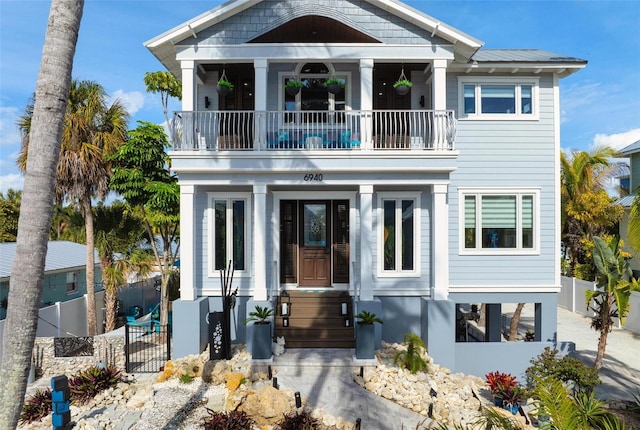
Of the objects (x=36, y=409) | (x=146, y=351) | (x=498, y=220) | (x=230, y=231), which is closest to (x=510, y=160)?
(x=498, y=220)

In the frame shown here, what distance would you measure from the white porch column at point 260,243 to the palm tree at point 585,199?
16.9 metres

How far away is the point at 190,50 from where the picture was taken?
32.0ft

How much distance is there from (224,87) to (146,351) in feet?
26.2

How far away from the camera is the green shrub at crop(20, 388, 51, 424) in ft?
24.5

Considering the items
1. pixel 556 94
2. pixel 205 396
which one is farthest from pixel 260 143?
→ pixel 556 94

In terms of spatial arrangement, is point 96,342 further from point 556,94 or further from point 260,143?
point 556,94

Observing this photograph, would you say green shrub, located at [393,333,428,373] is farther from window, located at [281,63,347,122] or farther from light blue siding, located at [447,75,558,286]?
window, located at [281,63,347,122]

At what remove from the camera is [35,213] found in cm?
410

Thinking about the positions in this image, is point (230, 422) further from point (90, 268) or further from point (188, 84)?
point (90, 268)

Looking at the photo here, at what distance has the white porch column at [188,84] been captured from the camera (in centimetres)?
976

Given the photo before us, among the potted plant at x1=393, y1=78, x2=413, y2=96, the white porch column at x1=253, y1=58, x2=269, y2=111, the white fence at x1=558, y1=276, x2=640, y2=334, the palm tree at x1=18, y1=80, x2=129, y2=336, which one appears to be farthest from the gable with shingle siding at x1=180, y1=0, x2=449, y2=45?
the white fence at x1=558, y1=276, x2=640, y2=334

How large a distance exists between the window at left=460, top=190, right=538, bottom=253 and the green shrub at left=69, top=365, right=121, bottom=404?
9575 mm

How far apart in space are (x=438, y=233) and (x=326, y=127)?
4349mm

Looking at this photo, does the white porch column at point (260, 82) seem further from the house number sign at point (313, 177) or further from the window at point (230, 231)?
the window at point (230, 231)
